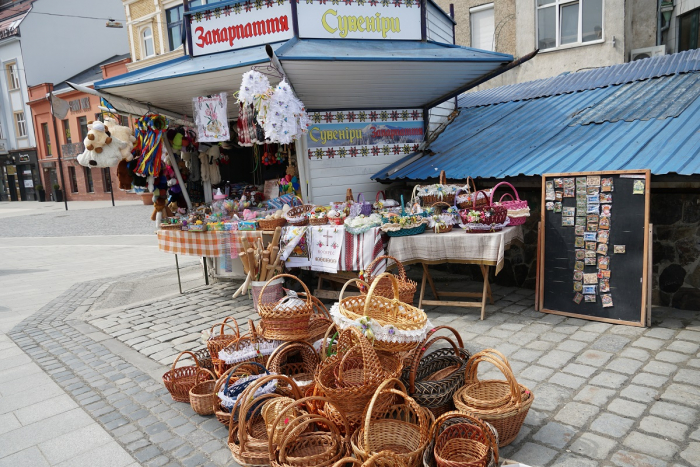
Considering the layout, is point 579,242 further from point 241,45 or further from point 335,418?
point 241,45

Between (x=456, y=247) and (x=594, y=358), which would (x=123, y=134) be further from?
(x=594, y=358)

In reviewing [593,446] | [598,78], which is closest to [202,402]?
[593,446]

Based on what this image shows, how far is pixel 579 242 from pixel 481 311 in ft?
4.64

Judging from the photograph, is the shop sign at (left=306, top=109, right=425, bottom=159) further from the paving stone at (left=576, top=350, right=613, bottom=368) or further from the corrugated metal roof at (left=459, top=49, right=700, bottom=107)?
the paving stone at (left=576, top=350, right=613, bottom=368)

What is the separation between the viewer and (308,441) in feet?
10.8

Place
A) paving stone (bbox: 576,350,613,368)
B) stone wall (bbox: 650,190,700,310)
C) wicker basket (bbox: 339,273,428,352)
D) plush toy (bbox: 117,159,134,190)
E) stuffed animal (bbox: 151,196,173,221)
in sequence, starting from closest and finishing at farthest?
wicker basket (bbox: 339,273,428,352), paving stone (bbox: 576,350,613,368), stone wall (bbox: 650,190,700,310), plush toy (bbox: 117,159,134,190), stuffed animal (bbox: 151,196,173,221)

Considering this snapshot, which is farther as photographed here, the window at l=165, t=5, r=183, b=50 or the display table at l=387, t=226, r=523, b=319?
the window at l=165, t=5, r=183, b=50

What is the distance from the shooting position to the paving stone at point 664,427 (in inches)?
129

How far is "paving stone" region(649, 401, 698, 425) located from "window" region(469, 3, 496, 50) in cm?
1240

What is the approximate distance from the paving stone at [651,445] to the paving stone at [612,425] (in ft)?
0.23

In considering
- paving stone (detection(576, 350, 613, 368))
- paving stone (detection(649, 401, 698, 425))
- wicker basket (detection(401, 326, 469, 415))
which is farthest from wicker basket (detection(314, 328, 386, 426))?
paving stone (detection(576, 350, 613, 368))

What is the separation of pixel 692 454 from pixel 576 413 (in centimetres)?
75

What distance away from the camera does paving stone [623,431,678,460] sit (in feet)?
10.1

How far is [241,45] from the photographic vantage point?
7.34 m
